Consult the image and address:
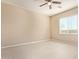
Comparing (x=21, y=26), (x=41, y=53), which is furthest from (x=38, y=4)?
(x=41, y=53)

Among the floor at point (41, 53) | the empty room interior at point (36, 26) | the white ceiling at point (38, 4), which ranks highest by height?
the white ceiling at point (38, 4)

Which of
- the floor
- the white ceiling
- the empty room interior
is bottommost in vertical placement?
the floor

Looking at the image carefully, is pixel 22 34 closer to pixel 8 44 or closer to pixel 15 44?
pixel 15 44

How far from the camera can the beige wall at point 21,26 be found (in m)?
2.89

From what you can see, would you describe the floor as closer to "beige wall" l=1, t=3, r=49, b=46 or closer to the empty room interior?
the empty room interior

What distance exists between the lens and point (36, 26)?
13.9 ft

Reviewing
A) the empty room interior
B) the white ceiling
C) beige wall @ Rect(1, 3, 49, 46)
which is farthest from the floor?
the white ceiling

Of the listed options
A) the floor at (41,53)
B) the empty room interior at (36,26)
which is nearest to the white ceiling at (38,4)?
the empty room interior at (36,26)

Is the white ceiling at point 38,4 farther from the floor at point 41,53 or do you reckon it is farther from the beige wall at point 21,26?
the floor at point 41,53

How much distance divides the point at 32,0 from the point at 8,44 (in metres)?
1.87

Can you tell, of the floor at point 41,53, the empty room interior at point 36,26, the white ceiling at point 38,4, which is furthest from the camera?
the white ceiling at point 38,4

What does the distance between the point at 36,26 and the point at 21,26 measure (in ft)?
3.18

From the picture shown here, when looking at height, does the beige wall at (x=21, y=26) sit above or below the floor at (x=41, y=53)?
A: above

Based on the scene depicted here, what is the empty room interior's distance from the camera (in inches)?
108
